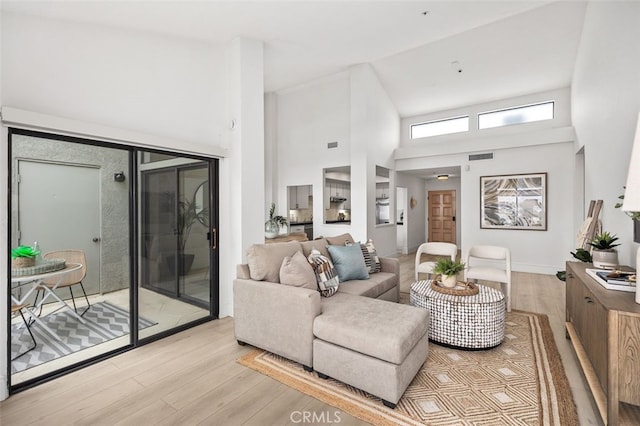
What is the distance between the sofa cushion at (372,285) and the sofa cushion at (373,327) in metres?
0.45

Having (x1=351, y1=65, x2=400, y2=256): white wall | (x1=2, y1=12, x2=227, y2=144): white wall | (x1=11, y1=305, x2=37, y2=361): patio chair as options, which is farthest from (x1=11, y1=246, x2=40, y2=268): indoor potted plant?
(x1=351, y1=65, x2=400, y2=256): white wall

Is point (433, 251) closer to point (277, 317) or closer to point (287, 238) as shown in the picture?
point (277, 317)

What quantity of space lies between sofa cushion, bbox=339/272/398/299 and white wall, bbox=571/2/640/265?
6.88ft

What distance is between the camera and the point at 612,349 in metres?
1.48

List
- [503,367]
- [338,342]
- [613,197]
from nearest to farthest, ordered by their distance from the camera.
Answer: [338,342] → [503,367] → [613,197]

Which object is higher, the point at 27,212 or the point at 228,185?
the point at 228,185

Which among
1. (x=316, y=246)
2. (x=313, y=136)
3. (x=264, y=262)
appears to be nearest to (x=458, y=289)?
(x=316, y=246)

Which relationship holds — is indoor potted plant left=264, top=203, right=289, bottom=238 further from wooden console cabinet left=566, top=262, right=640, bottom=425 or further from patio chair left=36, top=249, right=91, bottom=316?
wooden console cabinet left=566, top=262, right=640, bottom=425

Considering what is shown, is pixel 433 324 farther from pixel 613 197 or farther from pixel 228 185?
pixel 228 185

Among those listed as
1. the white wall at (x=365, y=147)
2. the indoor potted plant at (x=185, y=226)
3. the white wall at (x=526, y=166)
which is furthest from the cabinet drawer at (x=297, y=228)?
the indoor potted plant at (x=185, y=226)

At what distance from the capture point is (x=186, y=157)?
329 cm

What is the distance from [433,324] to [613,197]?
2248 mm

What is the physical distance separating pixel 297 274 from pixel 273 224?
4.04 metres

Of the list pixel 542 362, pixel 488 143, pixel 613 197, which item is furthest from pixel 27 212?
pixel 488 143
